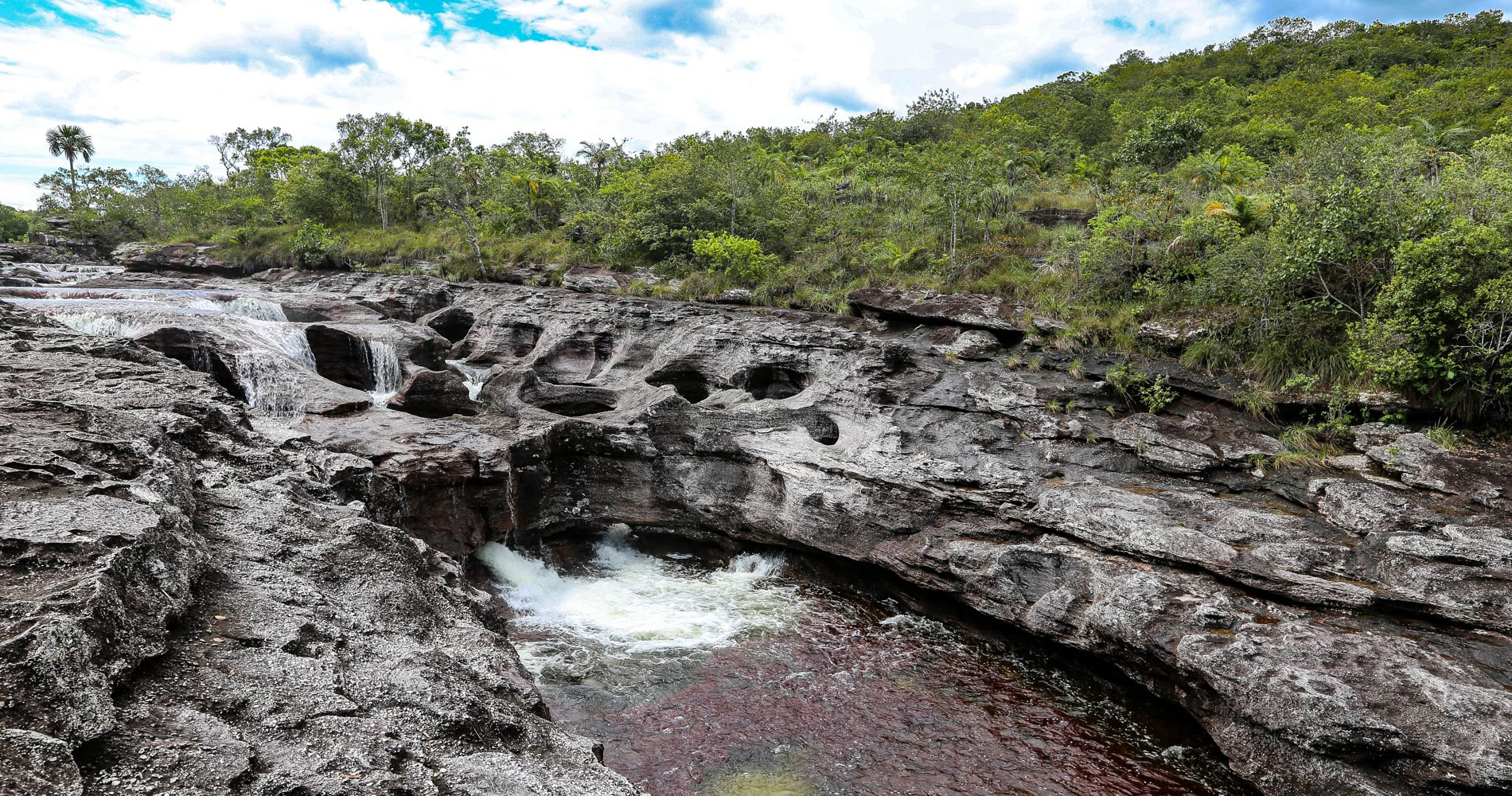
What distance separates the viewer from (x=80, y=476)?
5.20m

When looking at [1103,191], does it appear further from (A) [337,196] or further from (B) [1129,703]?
(A) [337,196]

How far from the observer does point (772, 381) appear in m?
16.9

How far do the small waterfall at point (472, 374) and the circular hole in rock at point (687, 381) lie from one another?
460 cm

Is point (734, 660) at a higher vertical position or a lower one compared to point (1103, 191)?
lower

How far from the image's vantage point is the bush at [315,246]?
30.5 meters

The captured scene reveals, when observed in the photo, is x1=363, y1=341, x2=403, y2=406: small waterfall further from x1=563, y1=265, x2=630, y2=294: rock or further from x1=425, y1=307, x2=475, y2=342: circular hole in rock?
x1=563, y1=265, x2=630, y2=294: rock

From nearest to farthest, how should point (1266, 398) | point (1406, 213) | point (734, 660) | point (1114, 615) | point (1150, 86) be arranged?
1. point (1114, 615)
2. point (734, 660)
3. point (1406, 213)
4. point (1266, 398)
5. point (1150, 86)

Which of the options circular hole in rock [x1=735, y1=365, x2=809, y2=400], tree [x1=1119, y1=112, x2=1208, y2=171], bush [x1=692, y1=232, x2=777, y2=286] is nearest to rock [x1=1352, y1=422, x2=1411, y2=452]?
circular hole in rock [x1=735, y1=365, x2=809, y2=400]

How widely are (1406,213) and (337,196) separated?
4098cm

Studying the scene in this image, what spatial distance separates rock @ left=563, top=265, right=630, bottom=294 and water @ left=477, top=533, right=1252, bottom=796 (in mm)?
13198

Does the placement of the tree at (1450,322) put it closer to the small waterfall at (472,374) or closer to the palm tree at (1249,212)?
the palm tree at (1249,212)

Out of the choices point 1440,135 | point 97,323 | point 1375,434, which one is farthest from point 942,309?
point 97,323

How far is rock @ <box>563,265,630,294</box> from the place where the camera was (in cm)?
2325

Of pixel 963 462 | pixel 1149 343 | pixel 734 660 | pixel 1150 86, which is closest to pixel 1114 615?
pixel 963 462
